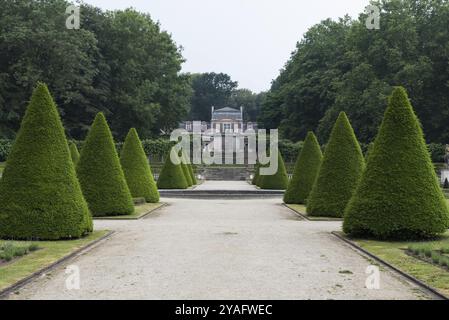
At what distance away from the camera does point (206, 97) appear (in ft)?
402

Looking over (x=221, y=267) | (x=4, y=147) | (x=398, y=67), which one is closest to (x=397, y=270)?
(x=221, y=267)

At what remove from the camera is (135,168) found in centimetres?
2295

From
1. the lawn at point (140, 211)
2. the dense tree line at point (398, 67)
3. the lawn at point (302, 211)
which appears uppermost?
the dense tree line at point (398, 67)

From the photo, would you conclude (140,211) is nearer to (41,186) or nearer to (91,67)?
(41,186)

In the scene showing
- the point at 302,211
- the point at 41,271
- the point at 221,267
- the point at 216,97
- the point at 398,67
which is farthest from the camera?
the point at 216,97

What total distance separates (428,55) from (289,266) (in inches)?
1776

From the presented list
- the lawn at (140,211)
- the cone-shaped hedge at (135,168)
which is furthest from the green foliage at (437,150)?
the cone-shaped hedge at (135,168)

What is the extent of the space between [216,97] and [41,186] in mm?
111896

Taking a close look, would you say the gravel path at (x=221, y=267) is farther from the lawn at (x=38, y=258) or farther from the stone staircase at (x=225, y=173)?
the stone staircase at (x=225, y=173)

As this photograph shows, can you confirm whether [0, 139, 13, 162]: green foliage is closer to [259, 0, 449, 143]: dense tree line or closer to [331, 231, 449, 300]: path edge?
[259, 0, 449, 143]: dense tree line

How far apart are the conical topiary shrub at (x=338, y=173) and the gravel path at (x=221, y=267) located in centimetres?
183

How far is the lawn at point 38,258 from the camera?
7.99 m

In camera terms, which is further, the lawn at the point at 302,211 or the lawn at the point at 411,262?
the lawn at the point at 302,211

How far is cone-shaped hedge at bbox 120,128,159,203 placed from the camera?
22891 mm
